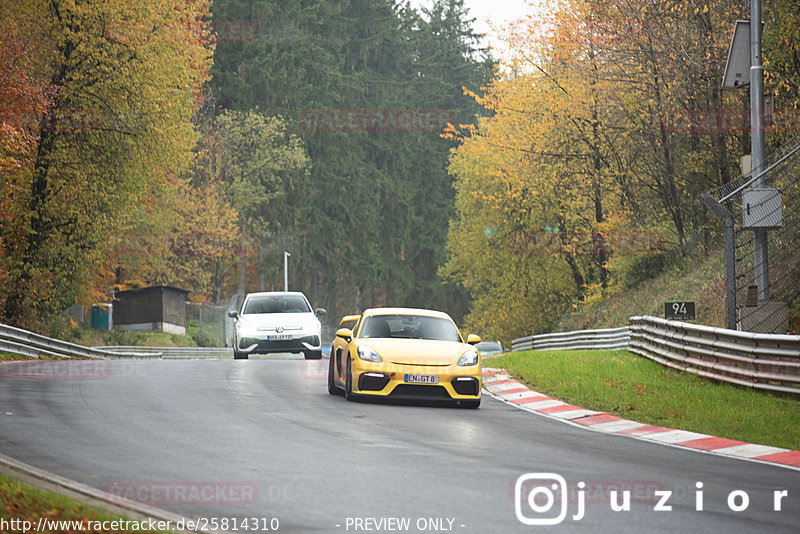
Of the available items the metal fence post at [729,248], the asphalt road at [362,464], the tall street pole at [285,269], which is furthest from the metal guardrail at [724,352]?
the tall street pole at [285,269]

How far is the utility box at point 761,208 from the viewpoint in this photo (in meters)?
18.0

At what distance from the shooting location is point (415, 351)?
15148 millimetres

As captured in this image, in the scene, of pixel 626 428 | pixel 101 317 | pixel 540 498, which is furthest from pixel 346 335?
pixel 101 317

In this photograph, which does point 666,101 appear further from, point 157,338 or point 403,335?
point 157,338

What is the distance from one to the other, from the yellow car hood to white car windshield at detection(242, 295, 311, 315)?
1054 cm

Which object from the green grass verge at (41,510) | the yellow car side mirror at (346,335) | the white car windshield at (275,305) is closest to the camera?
the green grass verge at (41,510)

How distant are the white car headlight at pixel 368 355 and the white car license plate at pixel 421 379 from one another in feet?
1.76

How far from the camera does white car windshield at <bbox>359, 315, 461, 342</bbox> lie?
16125mm

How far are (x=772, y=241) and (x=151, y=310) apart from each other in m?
38.2

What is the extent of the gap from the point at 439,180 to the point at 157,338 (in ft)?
134

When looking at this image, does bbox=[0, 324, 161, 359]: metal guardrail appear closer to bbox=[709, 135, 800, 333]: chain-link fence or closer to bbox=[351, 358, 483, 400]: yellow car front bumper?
bbox=[351, 358, 483, 400]: yellow car front bumper

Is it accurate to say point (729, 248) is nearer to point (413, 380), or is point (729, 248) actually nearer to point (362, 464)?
point (413, 380)

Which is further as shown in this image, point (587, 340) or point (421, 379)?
point (587, 340)

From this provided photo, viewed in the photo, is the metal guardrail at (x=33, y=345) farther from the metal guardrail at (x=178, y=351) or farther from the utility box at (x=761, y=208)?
the utility box at (x=761, y=208)
